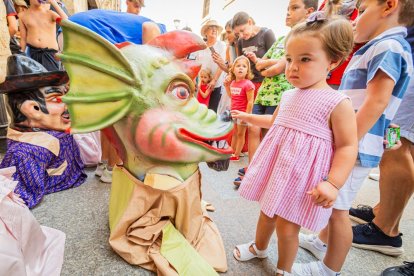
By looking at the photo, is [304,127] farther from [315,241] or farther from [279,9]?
[279,9]

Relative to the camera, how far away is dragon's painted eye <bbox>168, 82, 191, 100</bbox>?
76 centimetres

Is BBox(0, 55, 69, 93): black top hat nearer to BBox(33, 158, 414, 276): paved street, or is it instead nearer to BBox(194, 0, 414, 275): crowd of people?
BBox(33, 158, 414, 276): paved street

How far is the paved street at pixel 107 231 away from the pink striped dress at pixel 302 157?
1.00 ft

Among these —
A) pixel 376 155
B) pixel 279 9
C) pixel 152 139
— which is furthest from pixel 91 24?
pixel 279 9

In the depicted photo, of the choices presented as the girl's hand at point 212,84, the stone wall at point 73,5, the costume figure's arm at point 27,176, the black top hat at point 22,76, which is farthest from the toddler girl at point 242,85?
the stone wall at point 73,5

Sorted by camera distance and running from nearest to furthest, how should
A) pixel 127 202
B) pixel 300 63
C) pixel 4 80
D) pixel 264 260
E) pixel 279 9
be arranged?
1. pixel 300 63
2. pixel 127 202
3. pixel 264 260
4. pixel 4 80
5. pixel 279 9

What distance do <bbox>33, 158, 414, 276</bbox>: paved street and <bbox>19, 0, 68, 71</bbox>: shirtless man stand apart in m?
1.25

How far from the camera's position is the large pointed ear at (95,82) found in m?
0.69

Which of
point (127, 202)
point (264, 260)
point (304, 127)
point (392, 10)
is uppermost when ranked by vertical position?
point (392, 10)

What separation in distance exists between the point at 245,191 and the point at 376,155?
0.48 metres

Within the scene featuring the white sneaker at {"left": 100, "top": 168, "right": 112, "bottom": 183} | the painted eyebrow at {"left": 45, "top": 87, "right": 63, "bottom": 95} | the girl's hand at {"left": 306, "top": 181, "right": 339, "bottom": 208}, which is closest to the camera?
the girl's hand at {"left": 306, "top": 181, "right": 339, "bottom": 208}

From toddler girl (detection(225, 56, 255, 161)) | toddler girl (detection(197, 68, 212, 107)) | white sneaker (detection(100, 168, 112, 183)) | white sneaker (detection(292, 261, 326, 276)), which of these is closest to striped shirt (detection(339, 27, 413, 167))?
white sneaker (detection(292, 261, 326, 276))

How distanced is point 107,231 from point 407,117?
142cm

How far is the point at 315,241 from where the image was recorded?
1015 millimetres
